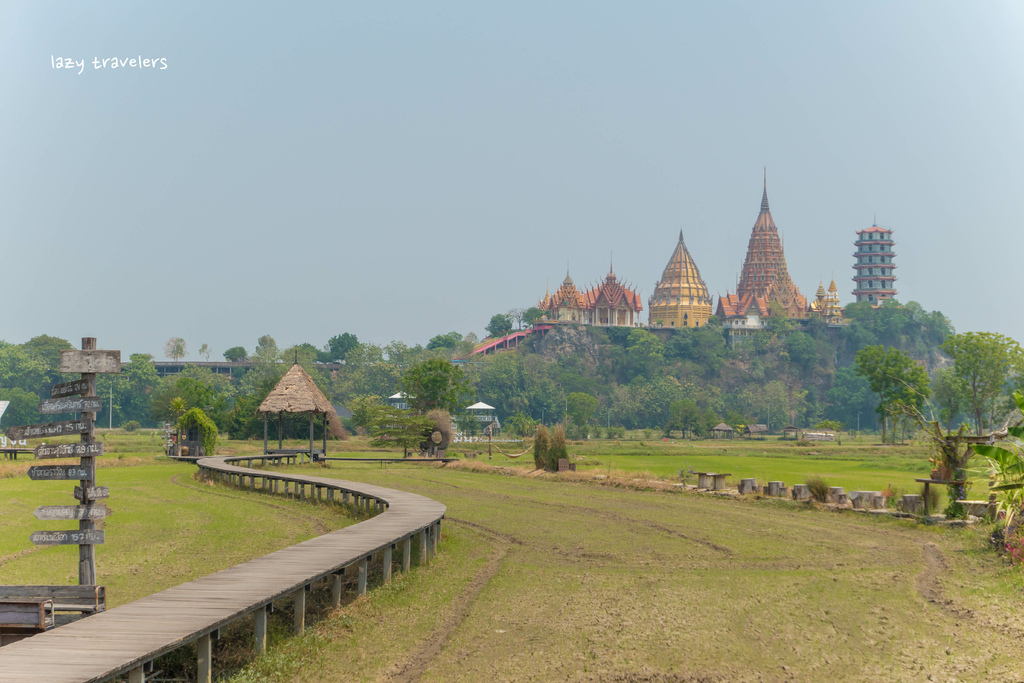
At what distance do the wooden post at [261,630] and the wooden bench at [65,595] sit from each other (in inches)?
71.0

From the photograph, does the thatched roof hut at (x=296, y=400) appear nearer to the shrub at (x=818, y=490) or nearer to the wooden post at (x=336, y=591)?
the shrub at (x=818, y=490)

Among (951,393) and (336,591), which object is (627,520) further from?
(951,393)

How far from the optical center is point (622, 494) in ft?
90.8

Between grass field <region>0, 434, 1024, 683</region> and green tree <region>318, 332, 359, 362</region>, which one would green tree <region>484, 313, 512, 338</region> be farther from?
grass field <region>0, 434, 1024, 683</region>

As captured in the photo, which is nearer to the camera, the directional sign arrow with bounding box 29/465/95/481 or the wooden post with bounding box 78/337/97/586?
the directional sign arrow with bounding box 29/465/95/481

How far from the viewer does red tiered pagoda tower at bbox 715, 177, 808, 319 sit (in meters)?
168

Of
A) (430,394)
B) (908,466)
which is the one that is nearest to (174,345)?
(430,394)

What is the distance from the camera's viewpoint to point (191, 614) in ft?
30.4

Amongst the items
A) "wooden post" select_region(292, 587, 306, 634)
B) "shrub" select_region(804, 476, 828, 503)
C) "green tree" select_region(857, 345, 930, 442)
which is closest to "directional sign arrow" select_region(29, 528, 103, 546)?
"wooden post" select_region(292, 587, 306, 634)

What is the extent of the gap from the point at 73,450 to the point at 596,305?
497 feet

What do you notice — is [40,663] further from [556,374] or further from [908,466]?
[556,374]

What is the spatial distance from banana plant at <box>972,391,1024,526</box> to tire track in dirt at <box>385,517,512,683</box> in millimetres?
8827

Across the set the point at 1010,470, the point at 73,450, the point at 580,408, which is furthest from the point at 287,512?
the point at 580,408

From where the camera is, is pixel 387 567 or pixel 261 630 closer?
pixel 261 630
